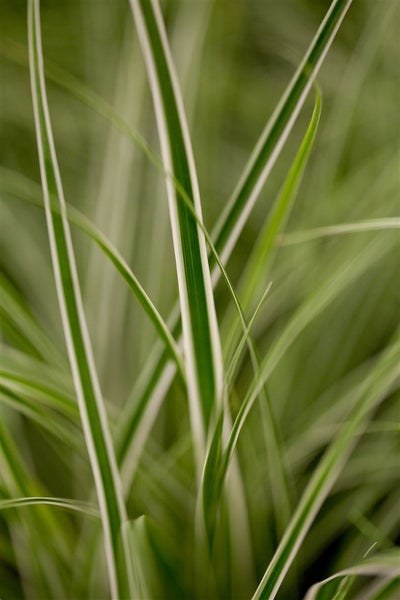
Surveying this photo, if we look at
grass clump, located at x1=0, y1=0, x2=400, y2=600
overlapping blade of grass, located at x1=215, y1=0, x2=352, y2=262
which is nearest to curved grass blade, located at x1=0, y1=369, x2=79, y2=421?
grass clump, located at x1=0, y1=0, x2=400, y2=600

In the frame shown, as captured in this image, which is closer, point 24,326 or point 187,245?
point 187,245

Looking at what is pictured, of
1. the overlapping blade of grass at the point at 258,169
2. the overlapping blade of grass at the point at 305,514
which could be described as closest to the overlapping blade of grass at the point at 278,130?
the overlapping blade of grass at the point at 258,169

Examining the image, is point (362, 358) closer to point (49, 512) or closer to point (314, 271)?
point (314, 271)

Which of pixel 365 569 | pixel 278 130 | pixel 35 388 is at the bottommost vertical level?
pixel 365 569

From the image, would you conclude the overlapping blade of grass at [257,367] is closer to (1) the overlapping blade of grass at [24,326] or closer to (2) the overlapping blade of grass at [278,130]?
(2) the overlapping blade of grass at [278,130]

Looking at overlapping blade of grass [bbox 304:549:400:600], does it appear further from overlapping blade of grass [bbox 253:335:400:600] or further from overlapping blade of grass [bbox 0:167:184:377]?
overlapping blade of grass [bbox 0:167:184:377]

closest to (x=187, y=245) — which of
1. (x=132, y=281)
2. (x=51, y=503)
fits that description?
(x=132, y=281)

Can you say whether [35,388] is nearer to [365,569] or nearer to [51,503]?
[51,503]
